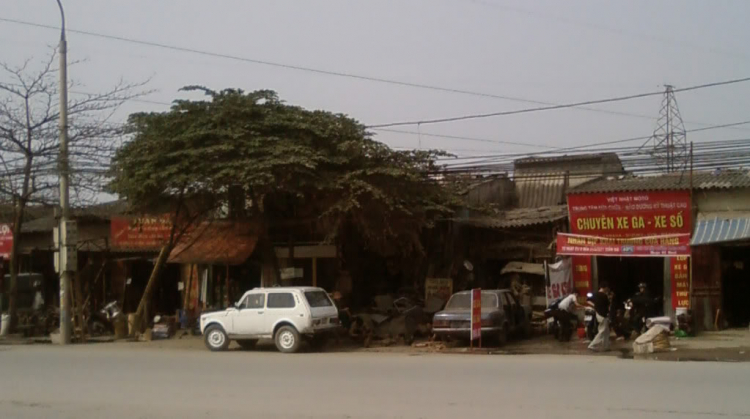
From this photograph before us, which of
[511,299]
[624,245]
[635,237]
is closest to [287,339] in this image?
[511,299]

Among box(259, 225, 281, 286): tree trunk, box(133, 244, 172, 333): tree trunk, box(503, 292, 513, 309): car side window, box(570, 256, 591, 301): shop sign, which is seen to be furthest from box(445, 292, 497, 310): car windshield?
box(133, 244, 172, 333): tree trunk

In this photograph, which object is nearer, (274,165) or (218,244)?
(274,165)

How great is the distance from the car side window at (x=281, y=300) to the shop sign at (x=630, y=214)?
9.63m

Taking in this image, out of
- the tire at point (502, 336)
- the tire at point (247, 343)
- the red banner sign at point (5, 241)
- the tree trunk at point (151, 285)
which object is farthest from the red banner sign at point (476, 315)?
the red banner sign at point (5, 241)

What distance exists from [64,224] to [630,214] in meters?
18.1

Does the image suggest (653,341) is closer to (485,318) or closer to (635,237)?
(485,318)

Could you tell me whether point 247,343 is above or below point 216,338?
below

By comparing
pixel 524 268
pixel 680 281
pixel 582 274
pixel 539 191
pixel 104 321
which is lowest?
pixel 104 321

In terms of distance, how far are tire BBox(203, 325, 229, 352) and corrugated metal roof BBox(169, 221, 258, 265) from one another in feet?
16.0

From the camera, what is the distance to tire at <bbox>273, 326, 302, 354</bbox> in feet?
67.5

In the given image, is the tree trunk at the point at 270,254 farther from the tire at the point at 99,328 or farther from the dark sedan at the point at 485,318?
the dark sedan at the point at 485,318

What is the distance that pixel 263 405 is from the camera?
36.7 ft

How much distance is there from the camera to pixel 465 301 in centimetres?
2139

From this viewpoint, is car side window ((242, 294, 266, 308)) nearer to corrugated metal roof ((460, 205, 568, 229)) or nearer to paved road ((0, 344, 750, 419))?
paved road ((0, 344, 750, 419))
